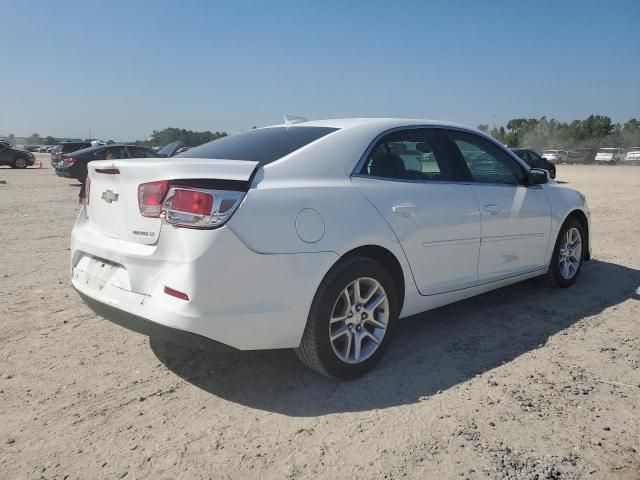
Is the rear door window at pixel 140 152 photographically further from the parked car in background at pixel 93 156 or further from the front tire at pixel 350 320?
the front tire at pixel 350 320

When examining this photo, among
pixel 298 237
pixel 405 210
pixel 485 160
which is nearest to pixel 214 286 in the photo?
pixel 298 237

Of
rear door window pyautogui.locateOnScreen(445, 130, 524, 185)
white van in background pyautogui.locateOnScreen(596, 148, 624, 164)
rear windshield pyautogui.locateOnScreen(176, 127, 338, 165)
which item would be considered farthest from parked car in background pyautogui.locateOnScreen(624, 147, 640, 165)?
rear windshield pyautogui.locateOnScreen(176, 127, 338, 165)

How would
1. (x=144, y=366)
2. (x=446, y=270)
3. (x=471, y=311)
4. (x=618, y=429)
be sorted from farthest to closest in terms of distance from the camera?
(x=471, y=311), (x=446, y=270), (x=144, y=366), (x=618, y=429)

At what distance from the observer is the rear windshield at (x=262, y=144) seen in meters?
3.32

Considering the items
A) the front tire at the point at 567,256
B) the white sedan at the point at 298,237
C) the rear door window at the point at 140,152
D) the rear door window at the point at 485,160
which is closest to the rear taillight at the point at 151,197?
the white sedan at the point at 298,237

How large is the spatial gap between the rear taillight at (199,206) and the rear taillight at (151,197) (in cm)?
5

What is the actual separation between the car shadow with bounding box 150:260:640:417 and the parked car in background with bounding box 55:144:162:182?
1485 cm

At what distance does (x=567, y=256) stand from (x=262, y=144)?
3.52 meters

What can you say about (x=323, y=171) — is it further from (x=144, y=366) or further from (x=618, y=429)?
(x=618, y=429)

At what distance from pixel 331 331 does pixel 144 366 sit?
1.26 m

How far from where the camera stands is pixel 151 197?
287cm

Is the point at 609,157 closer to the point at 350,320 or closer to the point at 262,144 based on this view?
the point at 262,144

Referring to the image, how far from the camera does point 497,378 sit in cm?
336

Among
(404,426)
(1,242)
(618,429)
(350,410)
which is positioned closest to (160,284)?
(350,410)
